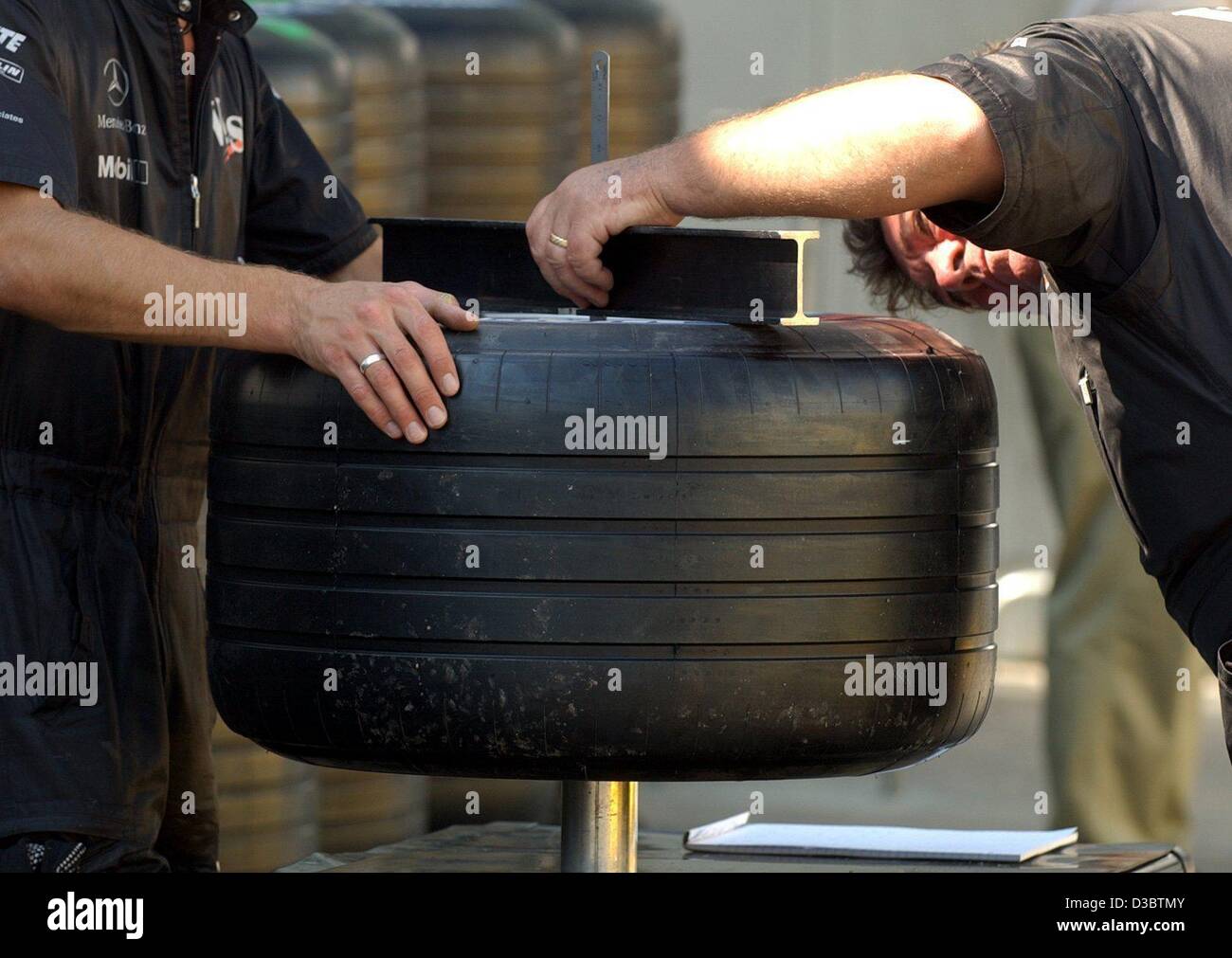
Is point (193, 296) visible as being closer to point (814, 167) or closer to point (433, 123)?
point (814, 167)

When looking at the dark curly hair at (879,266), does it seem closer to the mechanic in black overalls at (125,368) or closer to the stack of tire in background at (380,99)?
the mechanic in black overalls at (125,368)

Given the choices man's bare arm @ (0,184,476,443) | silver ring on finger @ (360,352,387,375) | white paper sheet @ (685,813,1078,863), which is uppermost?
man's bare arm @ (0,184,476,443)

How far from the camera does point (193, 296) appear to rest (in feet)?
6.98

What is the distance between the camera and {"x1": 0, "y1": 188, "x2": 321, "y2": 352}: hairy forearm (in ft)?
7.00

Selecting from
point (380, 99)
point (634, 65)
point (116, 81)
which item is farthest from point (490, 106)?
point (116, 81)

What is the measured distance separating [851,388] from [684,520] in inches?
9.2

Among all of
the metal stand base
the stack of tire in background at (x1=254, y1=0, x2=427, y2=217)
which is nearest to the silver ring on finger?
the metal stand base

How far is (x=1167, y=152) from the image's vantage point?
2086 millimetres

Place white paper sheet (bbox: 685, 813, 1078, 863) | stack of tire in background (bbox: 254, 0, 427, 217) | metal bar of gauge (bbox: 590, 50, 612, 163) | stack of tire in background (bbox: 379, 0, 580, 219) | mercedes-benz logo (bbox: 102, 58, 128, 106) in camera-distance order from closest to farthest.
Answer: metal bar of gauge (bbox: 590, 50, 612, 163) → mercedes-benz logo (bbox: 102, 58, 128, 106) → white paper sheet (bbox: 685, 813, 1078, 863) → stack of tire in background (bbox: 254, 0, 427, 217) → stack of tire in background (bbox: 379, 0, 580, 219)

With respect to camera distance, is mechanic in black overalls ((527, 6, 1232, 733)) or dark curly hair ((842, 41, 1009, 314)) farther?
dark curly hair ((842, 41, 1009, 314))

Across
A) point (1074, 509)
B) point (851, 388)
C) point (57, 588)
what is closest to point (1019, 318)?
point (851, 388)

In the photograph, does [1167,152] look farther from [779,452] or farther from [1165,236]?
[779,452]

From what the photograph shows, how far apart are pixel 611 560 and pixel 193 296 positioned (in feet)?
1.89

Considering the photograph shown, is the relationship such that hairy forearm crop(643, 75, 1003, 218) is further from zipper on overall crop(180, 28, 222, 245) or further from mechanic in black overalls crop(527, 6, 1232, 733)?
zipper on overall crop(180, 28, 222, 245)
